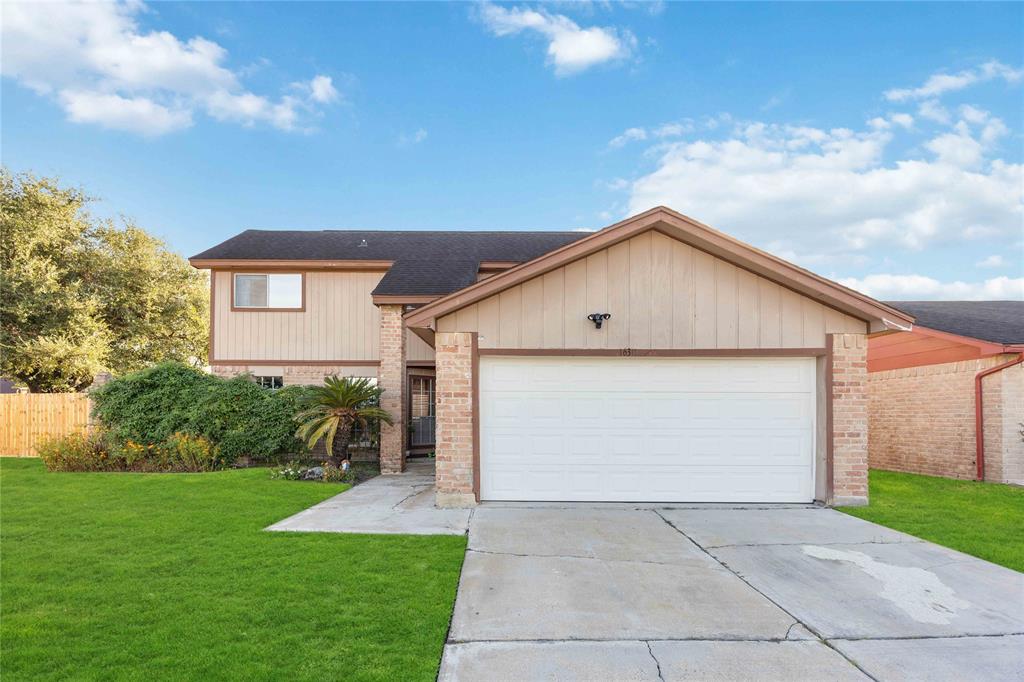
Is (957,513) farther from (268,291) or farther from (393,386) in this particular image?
(268,291)

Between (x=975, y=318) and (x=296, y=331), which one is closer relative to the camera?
(x=975, y=318)

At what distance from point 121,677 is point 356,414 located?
8.43 metres

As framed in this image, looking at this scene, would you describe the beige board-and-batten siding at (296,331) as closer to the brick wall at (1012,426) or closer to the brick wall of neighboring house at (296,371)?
the brick wall of neighboring house at (296,371)

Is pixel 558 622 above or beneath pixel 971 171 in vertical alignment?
beneath

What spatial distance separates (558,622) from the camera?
13.0 ft

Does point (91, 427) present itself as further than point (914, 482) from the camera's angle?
Yes

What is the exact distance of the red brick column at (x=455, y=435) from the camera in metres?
7.93

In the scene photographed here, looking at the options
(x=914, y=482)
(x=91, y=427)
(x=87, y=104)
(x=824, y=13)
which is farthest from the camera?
(x=87, y=104)

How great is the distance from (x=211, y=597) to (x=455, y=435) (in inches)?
157

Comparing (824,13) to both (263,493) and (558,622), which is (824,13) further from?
(263,493)

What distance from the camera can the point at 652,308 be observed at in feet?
26.5

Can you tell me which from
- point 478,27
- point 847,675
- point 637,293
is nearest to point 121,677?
point 847,675

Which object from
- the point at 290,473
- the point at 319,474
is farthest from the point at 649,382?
the point at 290,473

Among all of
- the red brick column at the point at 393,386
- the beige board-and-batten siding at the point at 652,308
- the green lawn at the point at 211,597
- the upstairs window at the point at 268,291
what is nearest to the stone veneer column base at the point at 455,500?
the green lawn at the point at 211,597
